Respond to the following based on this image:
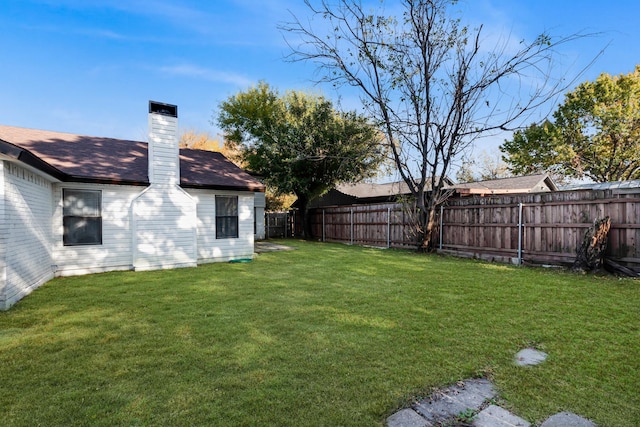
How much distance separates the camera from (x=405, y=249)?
1152cm

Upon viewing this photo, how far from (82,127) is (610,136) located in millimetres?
32821

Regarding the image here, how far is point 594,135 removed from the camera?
1919cm

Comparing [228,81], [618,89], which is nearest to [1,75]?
[228,81]

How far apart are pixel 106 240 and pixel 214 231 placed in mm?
2638

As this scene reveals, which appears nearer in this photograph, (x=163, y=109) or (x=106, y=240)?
(x=106, y=240)

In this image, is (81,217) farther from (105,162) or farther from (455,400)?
(455,400)

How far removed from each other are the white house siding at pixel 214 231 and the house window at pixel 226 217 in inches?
4.3

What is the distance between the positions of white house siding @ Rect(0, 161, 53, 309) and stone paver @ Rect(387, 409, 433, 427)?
555cm

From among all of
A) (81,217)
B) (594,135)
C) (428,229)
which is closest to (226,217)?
(81,217)

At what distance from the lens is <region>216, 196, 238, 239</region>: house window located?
30.9 ft

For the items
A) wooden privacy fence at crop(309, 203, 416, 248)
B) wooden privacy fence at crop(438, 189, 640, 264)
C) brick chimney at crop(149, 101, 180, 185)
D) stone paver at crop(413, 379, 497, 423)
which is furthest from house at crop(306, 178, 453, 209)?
stone paver at crop(413, 379, 497, 423)

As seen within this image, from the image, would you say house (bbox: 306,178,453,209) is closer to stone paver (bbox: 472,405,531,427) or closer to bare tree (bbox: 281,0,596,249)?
bare tree (bbox: 281,0,596,249)

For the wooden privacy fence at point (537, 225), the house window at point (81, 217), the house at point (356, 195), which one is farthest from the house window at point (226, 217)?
the house at point (356, 195)

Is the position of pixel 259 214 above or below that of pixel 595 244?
above
